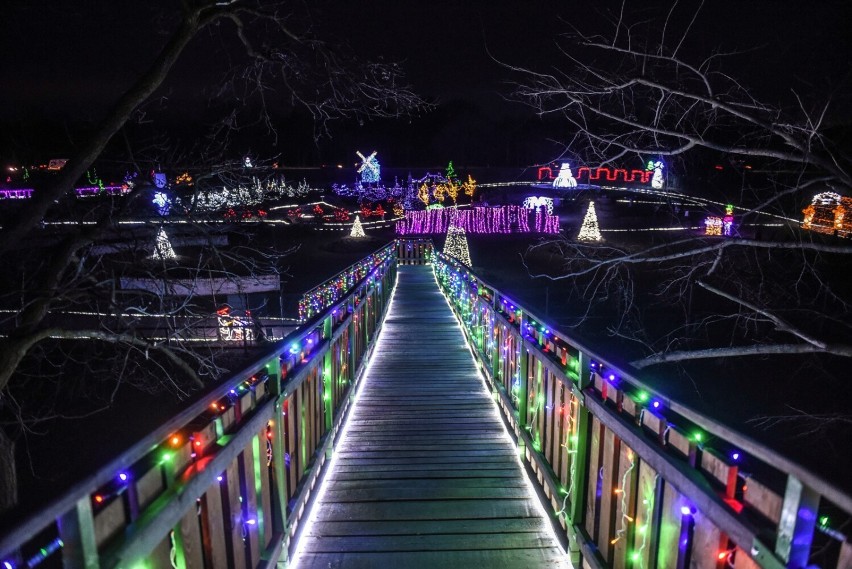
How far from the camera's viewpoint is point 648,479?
231 cm

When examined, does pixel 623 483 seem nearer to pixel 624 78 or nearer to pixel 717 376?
pixel 624 78

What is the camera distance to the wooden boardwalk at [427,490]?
337 centimetres

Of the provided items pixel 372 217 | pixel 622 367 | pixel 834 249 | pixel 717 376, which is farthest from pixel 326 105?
pixel 372 217

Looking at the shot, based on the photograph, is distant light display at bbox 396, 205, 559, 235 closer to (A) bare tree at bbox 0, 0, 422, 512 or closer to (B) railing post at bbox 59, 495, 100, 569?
(A) bare tree at bbox 0, 0, 422, 512

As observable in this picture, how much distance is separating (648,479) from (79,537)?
2287 mm

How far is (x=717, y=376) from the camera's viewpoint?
14.4 metres

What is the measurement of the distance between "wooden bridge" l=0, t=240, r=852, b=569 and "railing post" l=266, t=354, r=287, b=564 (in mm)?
12

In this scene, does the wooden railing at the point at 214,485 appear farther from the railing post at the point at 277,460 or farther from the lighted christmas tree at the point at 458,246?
Result: the lighted christmas tree at the point at 458,246

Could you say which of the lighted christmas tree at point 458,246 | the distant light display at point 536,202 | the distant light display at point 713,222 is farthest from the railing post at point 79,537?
the distant light display at point 536,202

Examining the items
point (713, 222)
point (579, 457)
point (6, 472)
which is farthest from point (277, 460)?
point (713, 222)

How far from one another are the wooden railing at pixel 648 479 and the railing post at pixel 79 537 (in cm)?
205

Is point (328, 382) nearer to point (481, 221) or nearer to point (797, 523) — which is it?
point (797, 523)

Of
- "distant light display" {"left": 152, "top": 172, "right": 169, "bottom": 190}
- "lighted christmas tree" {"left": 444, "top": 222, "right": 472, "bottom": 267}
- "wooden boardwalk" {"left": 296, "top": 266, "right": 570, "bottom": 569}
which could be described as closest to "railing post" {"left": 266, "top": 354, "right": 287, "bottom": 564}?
"wooden boardwalk" {"left": 296, "top": 266, "right": 570, "bottom": 569}

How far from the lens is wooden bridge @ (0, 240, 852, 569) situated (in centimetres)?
158
